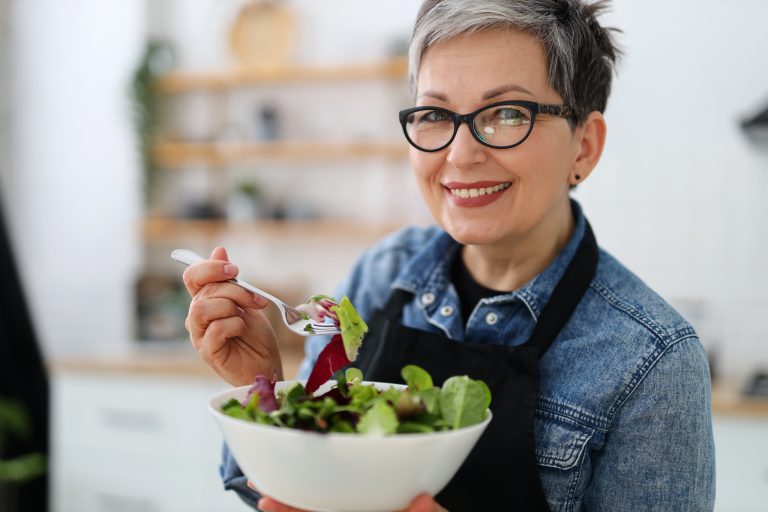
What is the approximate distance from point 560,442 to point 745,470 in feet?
4.75

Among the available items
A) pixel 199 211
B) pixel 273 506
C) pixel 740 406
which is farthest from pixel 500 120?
pixel 199 211

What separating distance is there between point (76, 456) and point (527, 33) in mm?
2643

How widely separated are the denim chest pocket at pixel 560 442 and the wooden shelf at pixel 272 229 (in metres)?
2.21

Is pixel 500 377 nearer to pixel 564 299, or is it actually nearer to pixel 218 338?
pixel 564 299

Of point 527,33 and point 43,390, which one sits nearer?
point 527,33

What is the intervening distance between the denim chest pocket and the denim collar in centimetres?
16

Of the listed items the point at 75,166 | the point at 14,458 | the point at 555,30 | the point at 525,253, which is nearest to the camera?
the point at 555,30

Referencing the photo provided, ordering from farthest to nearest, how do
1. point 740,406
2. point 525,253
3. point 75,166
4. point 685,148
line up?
1. point 75,166
2. point 685,148
3. point 740,406
4. point 525,253

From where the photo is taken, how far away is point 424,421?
0.78 metres

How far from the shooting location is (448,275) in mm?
1278

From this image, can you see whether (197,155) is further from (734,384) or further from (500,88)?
(500,88)

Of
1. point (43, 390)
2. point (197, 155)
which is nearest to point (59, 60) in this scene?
point (197, 155)

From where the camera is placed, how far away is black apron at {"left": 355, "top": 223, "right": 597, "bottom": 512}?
105 centimetres

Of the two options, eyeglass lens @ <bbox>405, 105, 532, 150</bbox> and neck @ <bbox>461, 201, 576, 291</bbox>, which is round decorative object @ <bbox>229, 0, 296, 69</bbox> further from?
eyeglass lens @ <bbox>405, 105, 532, 150</bbox>
